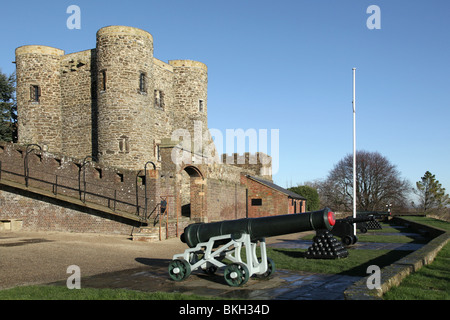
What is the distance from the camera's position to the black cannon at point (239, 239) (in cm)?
748

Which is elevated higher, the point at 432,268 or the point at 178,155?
the point at 178,155

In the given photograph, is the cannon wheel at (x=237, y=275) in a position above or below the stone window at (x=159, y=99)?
below

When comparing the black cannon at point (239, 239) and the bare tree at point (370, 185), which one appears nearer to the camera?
the black cannon at point (239, 239)

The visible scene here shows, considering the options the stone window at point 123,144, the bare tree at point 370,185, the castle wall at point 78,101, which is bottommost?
the bare tree at point 370,185

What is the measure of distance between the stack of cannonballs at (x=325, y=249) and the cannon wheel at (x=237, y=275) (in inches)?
178

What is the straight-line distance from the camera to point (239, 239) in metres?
7.86

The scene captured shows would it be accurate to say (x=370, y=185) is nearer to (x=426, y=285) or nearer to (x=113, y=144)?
(x=113, y=144)

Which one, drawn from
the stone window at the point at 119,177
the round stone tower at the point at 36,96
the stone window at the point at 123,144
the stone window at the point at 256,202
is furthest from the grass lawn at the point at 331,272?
the stone window at the point at 256,202

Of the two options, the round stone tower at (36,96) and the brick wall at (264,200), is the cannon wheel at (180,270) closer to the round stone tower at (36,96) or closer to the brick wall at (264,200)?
the round stone tower at (36,96)

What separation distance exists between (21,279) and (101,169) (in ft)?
31.7

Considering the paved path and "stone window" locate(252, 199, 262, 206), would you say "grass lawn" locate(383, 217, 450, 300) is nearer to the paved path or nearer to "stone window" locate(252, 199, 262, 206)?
the paved path

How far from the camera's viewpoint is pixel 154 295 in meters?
6.89

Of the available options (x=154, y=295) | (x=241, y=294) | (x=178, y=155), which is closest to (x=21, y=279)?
(x=154, y=295)
